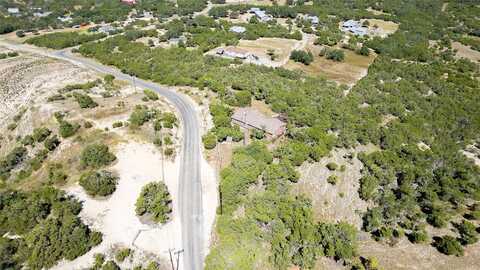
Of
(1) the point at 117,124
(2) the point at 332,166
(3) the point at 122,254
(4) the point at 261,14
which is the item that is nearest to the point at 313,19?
(4) the point at 261,14

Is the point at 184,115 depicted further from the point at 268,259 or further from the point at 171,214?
the point at 268,259

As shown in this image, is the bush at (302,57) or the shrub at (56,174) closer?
the shrub at (56,174)

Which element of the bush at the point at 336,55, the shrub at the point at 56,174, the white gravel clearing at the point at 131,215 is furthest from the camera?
the bush at the point at 336,55

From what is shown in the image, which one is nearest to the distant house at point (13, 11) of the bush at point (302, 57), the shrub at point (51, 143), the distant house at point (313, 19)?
the shrub at point (51, 143)

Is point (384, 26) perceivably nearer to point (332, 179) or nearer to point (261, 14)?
point (261, 14)

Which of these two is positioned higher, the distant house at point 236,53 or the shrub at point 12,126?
the distant house at point 236,53

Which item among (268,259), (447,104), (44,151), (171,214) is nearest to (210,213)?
(171,214)

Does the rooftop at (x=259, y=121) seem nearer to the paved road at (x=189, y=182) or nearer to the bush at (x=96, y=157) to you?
the paved road at (x=189, y=182)
